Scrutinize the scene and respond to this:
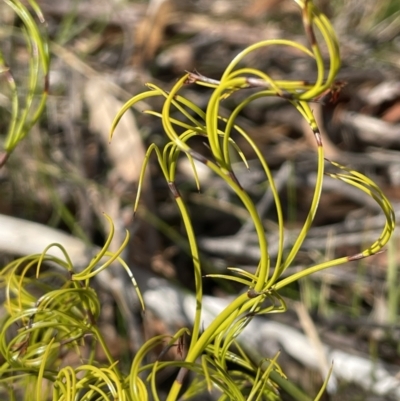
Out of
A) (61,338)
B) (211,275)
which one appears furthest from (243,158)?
(61,338)

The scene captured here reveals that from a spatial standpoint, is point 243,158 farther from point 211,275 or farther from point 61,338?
point 61,338

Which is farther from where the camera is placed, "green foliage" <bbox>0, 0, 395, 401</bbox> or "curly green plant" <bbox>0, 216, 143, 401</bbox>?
"curly green plant" <bbox>0, 216, 143, 401</bbox>

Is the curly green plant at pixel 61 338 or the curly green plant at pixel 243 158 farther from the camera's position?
the curly green plant at pixel 61 338

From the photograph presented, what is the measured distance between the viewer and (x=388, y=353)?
3.82ft

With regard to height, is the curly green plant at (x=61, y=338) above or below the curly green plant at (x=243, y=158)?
below

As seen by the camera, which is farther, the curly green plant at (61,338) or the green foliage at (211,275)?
the curly green plant at (61,338)

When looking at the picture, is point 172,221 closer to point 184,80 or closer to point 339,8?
point 339,8

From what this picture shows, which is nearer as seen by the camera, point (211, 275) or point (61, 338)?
point (211, 275)

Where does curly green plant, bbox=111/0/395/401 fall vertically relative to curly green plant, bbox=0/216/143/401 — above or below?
above

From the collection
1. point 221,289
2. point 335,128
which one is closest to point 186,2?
point 335,128

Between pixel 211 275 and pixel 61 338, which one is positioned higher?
pixel 211 275

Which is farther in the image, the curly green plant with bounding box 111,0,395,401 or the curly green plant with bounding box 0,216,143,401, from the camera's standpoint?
the curly green plant with bounding box 0,216,143,401

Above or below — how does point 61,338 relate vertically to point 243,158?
below

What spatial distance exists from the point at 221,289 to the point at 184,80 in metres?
1.01
